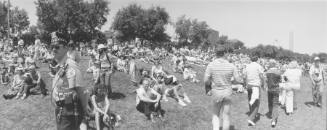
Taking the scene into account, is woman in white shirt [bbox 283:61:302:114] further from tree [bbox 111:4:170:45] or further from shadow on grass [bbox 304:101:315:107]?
tree [bbox 111:4:170:45]

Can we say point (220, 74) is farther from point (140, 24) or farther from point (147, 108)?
point (140, 24)

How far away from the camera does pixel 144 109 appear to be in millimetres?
10539

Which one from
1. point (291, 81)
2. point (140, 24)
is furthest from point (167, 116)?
point (140, 24)

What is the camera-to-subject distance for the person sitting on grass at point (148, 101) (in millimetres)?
10297

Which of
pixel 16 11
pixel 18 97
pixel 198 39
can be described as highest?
pixel 16 11

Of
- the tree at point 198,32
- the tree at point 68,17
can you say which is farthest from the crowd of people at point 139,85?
the tree at point 198,32

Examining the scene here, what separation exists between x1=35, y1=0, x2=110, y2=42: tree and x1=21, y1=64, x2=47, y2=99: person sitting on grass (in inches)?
1647

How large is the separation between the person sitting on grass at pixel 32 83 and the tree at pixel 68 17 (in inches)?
1647

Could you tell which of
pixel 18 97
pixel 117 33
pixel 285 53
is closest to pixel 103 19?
pixel 117 33

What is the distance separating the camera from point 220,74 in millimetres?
6598

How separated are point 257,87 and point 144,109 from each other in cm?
379

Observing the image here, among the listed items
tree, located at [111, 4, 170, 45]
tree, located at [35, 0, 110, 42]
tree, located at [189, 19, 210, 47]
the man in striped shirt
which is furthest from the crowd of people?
tree, located at [189, 19, 210, 47]

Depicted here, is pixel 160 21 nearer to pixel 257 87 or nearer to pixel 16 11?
pixel 16 11

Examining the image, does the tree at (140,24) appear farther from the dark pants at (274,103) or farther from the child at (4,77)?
the dark pants at (274,103)
